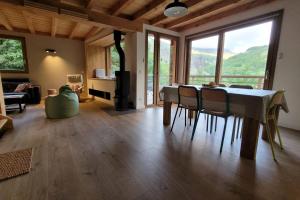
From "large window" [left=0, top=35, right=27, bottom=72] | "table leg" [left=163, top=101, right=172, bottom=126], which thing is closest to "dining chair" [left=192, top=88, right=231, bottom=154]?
"table leg" [left=163, top=101, right=172, bottom=126]

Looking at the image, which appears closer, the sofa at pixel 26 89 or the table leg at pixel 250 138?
the table leg at pixel 250 138

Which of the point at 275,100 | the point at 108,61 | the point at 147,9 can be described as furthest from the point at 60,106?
the point at 275,100

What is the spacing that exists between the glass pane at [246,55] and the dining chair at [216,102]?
2247 millimetres

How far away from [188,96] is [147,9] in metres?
2.54

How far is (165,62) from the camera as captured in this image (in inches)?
209

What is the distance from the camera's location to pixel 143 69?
15.1 feet

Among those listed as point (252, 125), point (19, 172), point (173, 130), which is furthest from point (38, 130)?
point (252, 125)

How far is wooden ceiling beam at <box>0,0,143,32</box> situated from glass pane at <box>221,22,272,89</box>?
2613 millimetres

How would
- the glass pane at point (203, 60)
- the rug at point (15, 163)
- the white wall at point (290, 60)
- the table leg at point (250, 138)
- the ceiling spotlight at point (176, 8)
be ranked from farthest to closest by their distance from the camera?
1. the glass pane at point (203, 60)
2. the white wall at point (290, 60)
3. the ceiling spotlight at point (176, 8)
4. the table leg at point (250, 138)
5. the rug at point (15, 163)

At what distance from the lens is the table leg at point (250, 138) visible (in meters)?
1.90

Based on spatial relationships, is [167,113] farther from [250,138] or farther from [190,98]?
[250,138]

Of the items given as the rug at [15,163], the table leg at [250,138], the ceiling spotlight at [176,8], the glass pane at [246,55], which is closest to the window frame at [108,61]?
the glass pane at [246,55]

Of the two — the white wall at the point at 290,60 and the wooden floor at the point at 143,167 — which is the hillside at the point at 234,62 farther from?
the wooden floor at the point at 143,167

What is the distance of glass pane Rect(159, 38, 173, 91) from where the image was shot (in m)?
5.12
